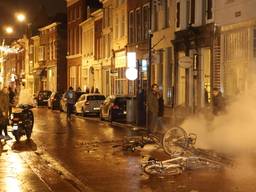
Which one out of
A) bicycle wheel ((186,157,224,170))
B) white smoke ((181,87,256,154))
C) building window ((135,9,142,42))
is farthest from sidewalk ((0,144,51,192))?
building window ((135,9,142,42))

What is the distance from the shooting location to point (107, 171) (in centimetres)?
1385

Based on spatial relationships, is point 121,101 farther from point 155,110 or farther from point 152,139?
point 152,139

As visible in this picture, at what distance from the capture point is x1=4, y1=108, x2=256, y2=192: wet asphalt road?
11703mm

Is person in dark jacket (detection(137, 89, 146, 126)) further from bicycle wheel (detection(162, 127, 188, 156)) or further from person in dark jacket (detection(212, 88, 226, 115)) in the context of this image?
bicycle wheel (detection(162, 127, 188, 156))

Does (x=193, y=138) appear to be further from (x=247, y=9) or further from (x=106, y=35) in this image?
(x=106, y=35)

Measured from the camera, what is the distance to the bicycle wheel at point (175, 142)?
15.4m

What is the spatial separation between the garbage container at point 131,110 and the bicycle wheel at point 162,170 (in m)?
15.8

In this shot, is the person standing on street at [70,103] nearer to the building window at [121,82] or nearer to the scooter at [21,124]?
the building window at [121,82]

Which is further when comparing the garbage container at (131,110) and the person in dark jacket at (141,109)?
the garbage container at (131,110)

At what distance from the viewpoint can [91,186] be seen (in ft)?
38.9

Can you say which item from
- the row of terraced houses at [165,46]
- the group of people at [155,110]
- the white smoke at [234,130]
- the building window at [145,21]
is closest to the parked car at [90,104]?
the row of terraced houses at [165,46]

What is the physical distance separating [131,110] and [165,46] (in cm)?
783

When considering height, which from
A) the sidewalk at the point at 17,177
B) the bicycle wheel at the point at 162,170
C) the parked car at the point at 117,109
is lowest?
the sidewalk at the point at 17,177

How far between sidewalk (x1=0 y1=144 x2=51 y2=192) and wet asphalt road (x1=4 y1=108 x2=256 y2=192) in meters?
0.20
